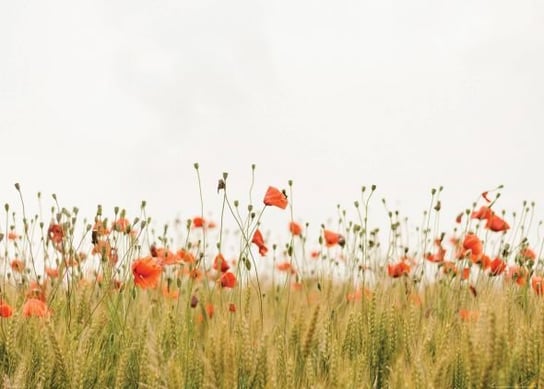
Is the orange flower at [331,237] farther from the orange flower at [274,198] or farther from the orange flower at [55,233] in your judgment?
the orange flower at [55,233]

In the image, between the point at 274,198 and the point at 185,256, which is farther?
the point at 185,256

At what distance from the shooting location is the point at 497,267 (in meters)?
3.97

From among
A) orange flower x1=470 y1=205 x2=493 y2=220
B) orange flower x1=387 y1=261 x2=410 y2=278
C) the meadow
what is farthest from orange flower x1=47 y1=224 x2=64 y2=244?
orange flower x1=470 y1=205 x2=493 y2=220

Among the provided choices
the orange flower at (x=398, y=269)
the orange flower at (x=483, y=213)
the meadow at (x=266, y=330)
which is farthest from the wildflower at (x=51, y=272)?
the orange flower at (x=483, y=213)

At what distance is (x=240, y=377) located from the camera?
2627 mm

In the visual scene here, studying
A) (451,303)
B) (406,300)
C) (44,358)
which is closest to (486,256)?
(451,303)

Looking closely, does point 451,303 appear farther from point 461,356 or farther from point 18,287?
point 18,287

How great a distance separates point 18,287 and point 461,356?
2.46m

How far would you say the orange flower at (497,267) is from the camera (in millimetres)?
3939

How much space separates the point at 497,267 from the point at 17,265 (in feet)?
8.36

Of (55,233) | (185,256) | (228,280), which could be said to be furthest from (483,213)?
(55,233)

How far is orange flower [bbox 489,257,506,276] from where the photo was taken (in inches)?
155

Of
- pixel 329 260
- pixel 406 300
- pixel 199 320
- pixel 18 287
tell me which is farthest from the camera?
pixel 329 260

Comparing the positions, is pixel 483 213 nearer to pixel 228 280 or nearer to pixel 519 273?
pixel 519 273
